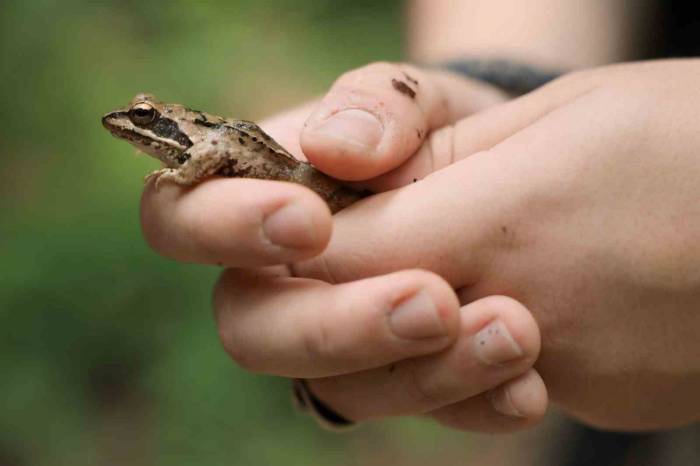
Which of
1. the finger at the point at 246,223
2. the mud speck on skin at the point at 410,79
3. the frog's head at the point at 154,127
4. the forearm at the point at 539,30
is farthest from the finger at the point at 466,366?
the forearm at the point at 539,30

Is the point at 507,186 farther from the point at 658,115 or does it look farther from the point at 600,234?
the point at 658,115

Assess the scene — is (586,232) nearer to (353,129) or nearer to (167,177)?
(353,129)

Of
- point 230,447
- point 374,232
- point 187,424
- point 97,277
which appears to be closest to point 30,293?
point 97,277

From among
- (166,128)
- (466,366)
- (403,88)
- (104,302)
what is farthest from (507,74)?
(104,302)

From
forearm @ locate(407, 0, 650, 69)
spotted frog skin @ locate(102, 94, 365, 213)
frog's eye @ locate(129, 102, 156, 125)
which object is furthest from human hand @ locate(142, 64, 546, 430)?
forearm @ locate(407, 0, 650, 69)

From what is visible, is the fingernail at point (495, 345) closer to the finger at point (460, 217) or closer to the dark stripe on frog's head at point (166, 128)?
the finger at point (460, 217)

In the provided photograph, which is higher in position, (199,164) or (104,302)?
(199,164)
